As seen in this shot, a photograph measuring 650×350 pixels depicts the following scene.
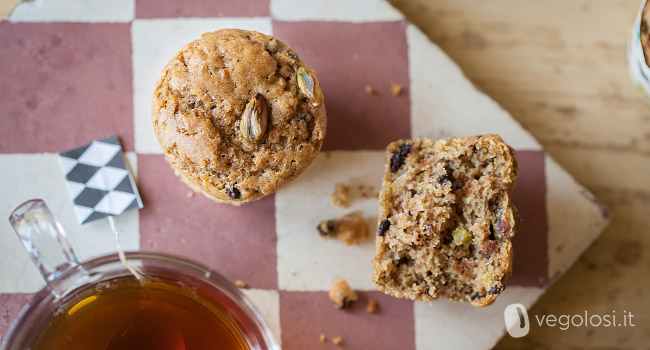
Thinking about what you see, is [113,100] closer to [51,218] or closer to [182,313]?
[51,218]

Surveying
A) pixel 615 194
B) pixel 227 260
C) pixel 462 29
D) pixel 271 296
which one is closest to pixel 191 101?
pixel 227 260

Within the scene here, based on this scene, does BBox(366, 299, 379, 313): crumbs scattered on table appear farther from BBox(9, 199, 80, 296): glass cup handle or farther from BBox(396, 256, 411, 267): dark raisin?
BBox(9, 199, 80, 296): glass cup handle

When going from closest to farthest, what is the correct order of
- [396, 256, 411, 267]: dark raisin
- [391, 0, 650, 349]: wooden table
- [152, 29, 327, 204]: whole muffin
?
[152, 29, 327, 204]: whole muffin → [396, 256, 411, 267]: dark raisin → [391, 0, 650, 349]: wooden table

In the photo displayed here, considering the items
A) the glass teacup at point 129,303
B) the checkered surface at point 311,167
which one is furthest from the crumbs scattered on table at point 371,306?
the glass teacup at point 129,303

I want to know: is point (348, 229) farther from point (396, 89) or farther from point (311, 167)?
point (396, 89)

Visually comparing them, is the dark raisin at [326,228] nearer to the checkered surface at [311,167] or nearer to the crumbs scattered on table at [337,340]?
the checkered surface at [311,167]

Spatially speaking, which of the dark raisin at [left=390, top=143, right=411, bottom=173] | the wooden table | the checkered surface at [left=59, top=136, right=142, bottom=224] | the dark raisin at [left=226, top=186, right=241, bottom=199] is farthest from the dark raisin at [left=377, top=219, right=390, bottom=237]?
the checkered surface at [left=59, top=136, right=142, bottom=224]
